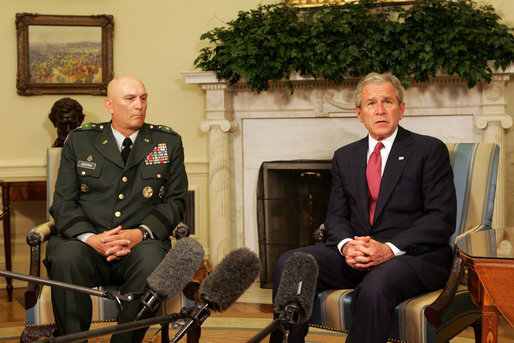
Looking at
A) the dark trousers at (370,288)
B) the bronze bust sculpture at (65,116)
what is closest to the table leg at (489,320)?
the dark trousers at (370,288)

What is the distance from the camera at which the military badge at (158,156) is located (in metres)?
3.06

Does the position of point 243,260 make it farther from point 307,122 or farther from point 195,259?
point 307,122

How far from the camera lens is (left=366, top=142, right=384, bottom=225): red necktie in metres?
2.81

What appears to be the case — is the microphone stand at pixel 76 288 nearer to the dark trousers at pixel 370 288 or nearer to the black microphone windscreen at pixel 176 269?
the black microphone windscreen at pixel 176 269

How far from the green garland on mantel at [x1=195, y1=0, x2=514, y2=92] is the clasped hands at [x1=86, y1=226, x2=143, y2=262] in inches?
73.5

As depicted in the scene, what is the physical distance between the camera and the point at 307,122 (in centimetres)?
472

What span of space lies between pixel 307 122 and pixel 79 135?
2057 mm

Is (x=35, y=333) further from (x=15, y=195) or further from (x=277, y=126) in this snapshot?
(x=277, y=126)

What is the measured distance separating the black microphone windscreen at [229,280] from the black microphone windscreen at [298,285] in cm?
8

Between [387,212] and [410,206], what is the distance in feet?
0.34

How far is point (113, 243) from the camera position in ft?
8.96

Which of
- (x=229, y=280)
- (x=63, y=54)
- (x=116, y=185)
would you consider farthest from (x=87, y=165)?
(x=63, y=54)

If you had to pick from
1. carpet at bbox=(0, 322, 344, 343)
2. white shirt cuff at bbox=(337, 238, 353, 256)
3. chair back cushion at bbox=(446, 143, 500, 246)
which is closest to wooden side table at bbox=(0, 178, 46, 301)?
carpet at bbox=(0, 322, 344, 343)

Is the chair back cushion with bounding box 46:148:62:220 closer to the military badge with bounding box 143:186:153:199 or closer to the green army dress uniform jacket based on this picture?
the green army dress uniform jacket
